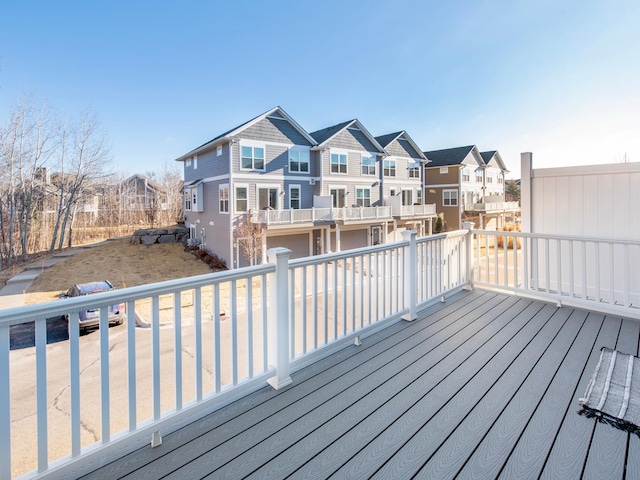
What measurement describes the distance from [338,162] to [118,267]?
1129cm

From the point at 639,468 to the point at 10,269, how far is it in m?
18.7

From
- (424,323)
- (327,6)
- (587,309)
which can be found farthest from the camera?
(327,6)

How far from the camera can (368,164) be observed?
18703 millimetres

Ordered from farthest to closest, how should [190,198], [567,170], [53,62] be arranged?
[190,198]
[53,62]
[567,170]

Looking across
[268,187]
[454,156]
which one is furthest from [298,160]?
[454,156]

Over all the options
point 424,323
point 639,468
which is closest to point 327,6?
point 424,323

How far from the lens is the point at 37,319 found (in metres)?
1.29

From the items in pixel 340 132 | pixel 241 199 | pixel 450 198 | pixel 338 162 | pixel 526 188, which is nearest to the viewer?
pixel 526 188

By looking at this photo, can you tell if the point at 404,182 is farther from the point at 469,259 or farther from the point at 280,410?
the point at 280,410

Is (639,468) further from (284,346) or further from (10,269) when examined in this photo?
(10,269)

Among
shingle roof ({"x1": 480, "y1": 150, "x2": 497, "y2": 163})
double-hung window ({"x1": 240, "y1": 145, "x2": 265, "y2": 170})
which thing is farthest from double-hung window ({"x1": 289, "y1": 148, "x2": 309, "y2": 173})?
shingle roof ({"x1": 480, "y1": 150, "x2": 497, "y2": 163})

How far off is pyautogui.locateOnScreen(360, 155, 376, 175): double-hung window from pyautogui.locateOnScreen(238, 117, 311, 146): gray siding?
374 cm

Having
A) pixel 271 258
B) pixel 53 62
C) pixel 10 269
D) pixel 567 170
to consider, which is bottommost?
pixel 10 269

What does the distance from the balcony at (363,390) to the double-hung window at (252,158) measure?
473 inches
